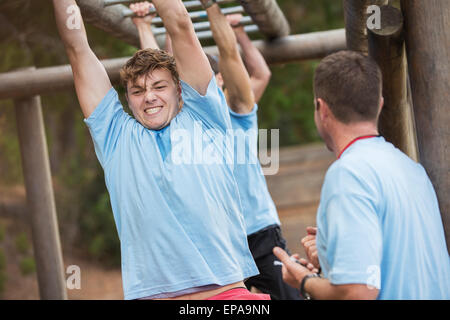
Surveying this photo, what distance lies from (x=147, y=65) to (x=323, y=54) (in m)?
2.45

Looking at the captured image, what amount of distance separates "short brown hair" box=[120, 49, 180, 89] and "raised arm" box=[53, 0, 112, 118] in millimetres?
103

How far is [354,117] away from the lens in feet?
6.01

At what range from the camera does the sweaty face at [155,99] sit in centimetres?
233

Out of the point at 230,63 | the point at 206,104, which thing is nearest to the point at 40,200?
the point at 230,63

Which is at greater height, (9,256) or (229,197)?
(229,197)

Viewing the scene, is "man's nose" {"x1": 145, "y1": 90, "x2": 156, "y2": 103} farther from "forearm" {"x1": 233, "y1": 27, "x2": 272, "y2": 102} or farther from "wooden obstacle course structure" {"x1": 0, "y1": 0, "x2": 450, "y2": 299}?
"forearm" {"x1": 233, "y1": 27, "x2": 272, "y2": 102}

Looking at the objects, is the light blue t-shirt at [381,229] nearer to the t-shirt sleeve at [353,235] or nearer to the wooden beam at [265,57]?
the t-shirt sleeve at [353,235]

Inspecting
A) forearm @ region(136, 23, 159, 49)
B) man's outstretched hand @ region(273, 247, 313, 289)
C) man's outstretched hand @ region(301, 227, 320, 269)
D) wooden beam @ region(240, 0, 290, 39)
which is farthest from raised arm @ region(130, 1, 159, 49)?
man's outstretched hand @ region(273, 247, 313, 289)

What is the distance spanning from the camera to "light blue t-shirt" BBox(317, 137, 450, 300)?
164cm

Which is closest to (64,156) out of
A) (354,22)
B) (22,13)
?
(22,13)

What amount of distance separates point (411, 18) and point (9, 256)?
34.6 feet

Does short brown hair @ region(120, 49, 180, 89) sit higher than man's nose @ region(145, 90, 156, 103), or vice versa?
short brown hair @ region(120, 49, 180, 89)

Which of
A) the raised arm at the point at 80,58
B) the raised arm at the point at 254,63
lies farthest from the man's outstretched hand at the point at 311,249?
the raised arm at the point at 254,63
